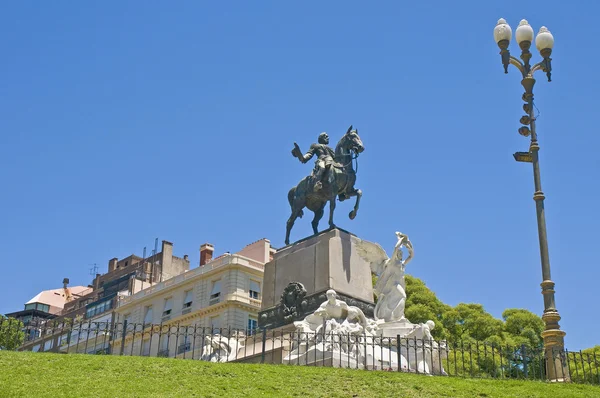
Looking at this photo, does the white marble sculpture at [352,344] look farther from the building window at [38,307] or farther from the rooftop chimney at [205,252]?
the building window at [38,307]

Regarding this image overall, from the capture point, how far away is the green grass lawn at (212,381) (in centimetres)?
1396

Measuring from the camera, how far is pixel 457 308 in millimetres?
41781

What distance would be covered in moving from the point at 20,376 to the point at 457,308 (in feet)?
100

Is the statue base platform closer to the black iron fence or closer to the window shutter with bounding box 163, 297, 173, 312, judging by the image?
the black iron fence

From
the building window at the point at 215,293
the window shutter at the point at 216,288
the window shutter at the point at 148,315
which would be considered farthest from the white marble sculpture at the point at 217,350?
the window shutter at the point at 148,315

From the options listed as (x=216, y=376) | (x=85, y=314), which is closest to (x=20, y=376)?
(x=216, y=376)

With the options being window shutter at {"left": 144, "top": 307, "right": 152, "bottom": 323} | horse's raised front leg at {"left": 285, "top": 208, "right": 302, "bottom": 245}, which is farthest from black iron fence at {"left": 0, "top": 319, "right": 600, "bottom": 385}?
window shutter at {"left": 144, "top": 307, "right": 152, "bottom": 323}

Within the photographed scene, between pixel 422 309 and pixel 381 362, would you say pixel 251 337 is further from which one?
pixel 422 309

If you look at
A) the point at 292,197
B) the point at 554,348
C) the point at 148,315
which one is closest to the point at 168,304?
the point at 148,315

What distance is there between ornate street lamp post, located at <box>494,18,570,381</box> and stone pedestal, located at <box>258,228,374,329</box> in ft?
20.6

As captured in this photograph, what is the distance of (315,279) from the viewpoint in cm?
2189

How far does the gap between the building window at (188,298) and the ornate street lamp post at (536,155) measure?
33595mm

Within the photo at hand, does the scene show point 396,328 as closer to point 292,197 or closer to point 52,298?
point 292,197

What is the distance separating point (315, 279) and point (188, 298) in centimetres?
2821
